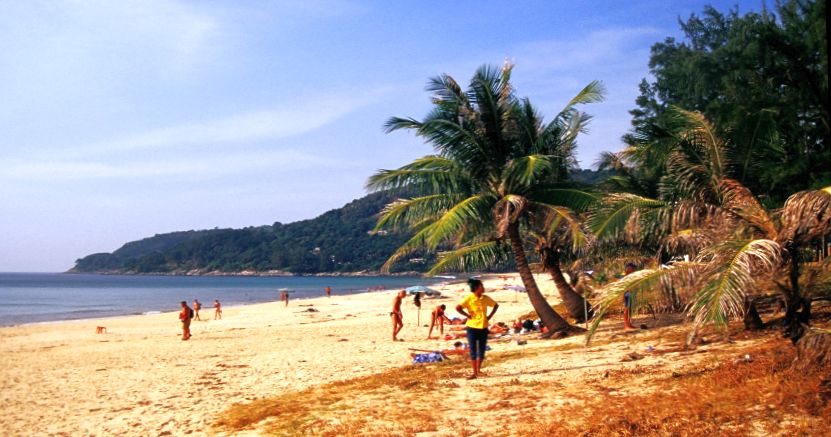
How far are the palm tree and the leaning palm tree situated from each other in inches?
119

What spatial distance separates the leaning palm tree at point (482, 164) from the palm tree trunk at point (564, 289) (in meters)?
1.48

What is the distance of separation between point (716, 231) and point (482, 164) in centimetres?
594

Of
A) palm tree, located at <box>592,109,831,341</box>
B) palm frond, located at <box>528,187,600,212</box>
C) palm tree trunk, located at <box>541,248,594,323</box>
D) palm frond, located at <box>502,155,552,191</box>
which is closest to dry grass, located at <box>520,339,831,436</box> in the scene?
palm tree, located at <box>592,109,831,341</box>

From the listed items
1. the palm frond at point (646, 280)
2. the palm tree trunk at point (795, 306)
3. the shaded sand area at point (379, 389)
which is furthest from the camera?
the palm frond at point (646, 280)

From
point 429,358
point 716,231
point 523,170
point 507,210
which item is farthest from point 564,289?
point 716,231

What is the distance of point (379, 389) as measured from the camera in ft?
26.3

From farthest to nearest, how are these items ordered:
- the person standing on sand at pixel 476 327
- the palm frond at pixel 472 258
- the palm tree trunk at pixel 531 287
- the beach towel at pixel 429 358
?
the palm frond at pixel 472 258 → the palm tree trunk at pixel 531 287 → the beach towel at pixel 429 358 → the person standing on sand at pixel 476 327

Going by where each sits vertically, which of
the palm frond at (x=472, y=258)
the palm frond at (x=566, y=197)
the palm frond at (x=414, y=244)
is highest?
the palm frond at (x=566, y=197)

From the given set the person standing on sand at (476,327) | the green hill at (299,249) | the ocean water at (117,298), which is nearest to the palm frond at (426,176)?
the person standing on sand at (476,327)

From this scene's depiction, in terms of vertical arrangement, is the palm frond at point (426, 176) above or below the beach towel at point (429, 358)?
above

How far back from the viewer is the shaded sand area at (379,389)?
19.8 feet

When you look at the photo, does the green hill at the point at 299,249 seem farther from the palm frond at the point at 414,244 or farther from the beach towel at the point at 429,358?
the beach towel at the point at 429,358

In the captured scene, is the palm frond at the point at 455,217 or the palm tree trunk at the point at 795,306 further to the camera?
the palm frond at the point at 455,217

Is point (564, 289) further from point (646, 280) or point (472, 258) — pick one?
point (646, 280)
